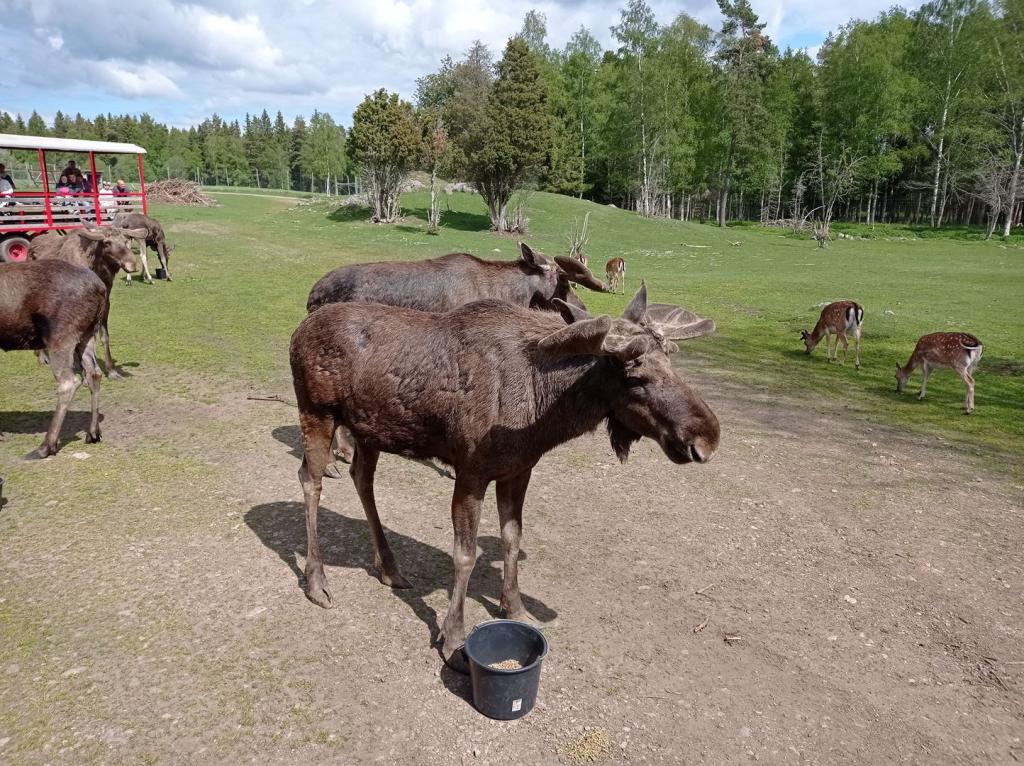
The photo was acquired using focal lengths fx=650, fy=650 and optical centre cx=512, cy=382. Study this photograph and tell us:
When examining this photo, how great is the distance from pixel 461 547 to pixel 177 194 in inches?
2122

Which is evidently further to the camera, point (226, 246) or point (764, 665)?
point (226, 246)

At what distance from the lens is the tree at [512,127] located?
36.5 m

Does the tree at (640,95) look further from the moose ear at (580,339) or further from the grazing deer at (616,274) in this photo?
the moose ear at (580,339)

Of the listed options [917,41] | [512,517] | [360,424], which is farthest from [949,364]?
[917,41]

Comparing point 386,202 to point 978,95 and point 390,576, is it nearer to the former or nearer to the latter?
point 390,576

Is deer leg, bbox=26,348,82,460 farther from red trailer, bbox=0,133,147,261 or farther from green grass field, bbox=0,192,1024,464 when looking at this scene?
red trailer, bbox=0,133,147,261

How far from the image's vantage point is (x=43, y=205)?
19203 millimetres

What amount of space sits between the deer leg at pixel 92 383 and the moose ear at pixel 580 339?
20.6ft

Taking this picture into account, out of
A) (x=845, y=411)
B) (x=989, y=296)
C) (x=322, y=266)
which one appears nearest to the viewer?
(x=845, y=411)

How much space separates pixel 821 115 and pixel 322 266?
2000 inches

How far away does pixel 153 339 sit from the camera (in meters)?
12.7

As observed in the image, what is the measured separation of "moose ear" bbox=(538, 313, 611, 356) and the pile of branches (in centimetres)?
5121

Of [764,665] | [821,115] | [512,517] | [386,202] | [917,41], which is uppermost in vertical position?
[917,41]

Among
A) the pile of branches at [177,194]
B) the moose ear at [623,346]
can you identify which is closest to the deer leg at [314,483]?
the moose ear at [623,346]
